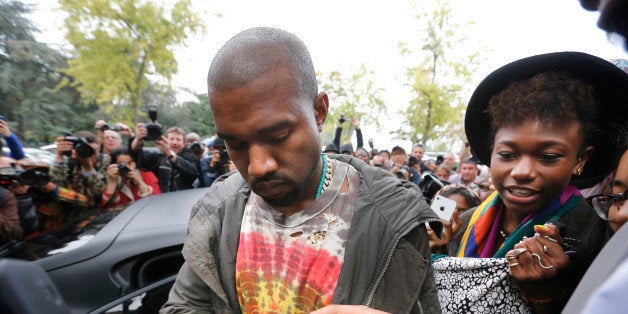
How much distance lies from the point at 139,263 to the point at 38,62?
79.6 ft

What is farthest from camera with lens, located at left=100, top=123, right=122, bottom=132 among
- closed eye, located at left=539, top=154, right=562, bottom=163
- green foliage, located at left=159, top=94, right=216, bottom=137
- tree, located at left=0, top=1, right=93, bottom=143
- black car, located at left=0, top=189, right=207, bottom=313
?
green foliage, located at left=159, top=94, right=216, bottom=137

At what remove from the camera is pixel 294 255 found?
50.0 inches

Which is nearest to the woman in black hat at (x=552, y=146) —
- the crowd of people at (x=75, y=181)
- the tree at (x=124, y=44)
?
the crowd of people at (x=75, y=181)

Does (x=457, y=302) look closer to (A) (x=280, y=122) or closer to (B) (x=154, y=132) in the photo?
(A) (x=280, y=122)

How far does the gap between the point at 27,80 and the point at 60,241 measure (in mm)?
23192

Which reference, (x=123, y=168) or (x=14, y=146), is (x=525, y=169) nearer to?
(x=123, y=168)

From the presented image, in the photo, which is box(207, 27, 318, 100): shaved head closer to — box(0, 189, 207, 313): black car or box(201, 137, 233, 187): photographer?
box(0, 189, 207, 313): black car

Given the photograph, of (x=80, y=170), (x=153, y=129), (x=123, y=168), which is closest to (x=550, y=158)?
(x=123, y=168)

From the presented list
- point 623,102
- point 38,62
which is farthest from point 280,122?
point 38,62

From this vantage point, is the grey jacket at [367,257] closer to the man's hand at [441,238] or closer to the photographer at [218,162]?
the man's hand at [441,238]

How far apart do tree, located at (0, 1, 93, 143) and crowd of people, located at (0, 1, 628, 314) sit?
22.9 m

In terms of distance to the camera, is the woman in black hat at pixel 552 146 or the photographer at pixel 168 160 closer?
the woman in black hat at pixel 552 146

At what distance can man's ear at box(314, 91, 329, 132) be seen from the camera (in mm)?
1330

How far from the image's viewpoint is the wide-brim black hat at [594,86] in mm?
1475
